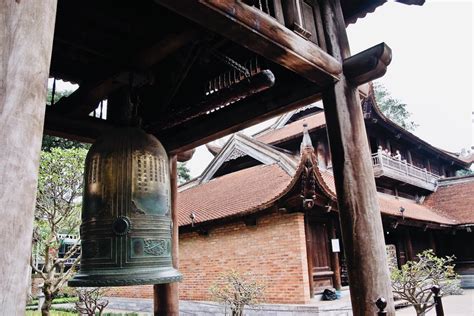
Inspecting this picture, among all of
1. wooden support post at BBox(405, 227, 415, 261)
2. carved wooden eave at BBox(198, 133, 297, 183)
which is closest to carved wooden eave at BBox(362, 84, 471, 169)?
carved wooden eave at BBox(198, 133, 297, 183)

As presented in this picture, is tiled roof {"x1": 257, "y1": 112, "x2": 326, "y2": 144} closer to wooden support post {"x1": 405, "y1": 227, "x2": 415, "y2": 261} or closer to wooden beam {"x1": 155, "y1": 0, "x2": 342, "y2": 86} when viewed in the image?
wooden support post {"x1": 405, "y1": 227, "x2": 415, "y2": 261}

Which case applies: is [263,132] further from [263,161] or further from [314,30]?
[314,30]

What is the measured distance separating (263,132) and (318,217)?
8.48 metres

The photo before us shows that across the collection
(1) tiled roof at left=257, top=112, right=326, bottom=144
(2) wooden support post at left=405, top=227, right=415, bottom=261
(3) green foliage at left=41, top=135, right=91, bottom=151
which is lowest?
(2) wooden support post at left=405, top=227, right=415, bottom=261

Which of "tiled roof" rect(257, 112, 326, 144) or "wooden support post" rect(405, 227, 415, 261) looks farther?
"wooden support post" rect(405, 227, 415, 261)

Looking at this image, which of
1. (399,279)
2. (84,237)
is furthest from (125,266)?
(399,279)

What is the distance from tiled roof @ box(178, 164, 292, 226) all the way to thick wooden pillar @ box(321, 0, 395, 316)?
19.0 ft

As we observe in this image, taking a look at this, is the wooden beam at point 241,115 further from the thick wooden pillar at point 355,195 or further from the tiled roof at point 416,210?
the tiled roof at point 416,210

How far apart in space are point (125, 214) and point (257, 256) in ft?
24.5

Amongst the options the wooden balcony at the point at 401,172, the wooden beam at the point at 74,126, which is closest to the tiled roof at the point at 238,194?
the wooden balcony at the point at 401,172

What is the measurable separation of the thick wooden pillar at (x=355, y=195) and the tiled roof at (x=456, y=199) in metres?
14.9

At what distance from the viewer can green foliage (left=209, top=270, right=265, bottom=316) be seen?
8.09 meters

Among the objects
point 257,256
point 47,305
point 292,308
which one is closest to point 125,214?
point 47,305

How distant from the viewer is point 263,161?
40.3ft
